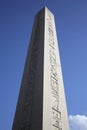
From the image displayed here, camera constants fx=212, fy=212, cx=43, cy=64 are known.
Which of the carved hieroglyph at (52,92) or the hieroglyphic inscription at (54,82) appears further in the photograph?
the hieroglyphic inscription at (54,82)

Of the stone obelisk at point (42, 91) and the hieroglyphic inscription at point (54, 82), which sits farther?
the hieroglyphic inscription at point (54, 82)

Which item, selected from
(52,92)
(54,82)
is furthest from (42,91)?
(54,82)

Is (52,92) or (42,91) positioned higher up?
(52,92)

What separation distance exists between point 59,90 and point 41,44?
56.5 inches

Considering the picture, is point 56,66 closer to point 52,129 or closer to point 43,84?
point 43,84

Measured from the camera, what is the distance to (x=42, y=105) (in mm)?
4121

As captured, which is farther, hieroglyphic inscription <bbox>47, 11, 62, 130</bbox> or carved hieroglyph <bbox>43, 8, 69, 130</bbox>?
hieroglyphic inscription <bbox>47, 11, 62, 130</bbox>

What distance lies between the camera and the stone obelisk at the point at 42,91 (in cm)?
405

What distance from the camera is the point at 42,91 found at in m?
4.38

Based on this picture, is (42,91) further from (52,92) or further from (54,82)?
(54,82)

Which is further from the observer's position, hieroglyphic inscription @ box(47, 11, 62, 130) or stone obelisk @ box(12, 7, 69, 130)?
hieroglyphic inscription @ box(47, 11, 62, 130)

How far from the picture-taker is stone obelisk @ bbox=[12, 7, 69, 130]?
4055 millimetres

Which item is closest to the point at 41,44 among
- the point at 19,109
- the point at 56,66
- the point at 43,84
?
Result: the point at 56,66

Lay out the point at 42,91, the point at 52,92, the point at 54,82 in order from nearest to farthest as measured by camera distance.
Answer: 1. the point at 42,91
2. the point at 52,92
3. the point at 54,82
